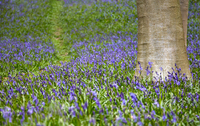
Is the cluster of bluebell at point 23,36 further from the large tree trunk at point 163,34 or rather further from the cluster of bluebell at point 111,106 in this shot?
the large tree trunk at point 163,34

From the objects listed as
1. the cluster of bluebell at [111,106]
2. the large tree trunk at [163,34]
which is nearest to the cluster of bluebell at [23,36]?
the cluster of bluebell at [111,106]

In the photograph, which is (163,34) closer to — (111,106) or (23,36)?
(111,106)

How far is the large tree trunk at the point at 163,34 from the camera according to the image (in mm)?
3268

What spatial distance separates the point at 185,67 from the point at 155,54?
66 cm

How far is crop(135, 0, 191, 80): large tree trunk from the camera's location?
3268 mm

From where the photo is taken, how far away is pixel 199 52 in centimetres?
536

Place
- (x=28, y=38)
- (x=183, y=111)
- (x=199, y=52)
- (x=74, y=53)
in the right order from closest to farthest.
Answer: (x=183, y=111) → (x=199, y=52) → (x=74, y=53) → (x=28, y=38)

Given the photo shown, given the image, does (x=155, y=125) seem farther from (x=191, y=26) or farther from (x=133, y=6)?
(x=133, y=6)

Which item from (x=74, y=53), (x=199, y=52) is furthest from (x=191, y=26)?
(x=74, y=53)

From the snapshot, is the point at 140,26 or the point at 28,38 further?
the point at 28,38

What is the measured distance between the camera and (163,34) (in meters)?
3.29

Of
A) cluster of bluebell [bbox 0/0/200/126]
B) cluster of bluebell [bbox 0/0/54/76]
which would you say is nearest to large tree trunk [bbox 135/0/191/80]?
cluster of bluebell [bbox 0/0/200/126]

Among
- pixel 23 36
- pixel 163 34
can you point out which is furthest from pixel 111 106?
pixel 23 36

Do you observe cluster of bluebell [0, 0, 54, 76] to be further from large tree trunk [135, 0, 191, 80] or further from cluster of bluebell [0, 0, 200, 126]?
large tree trunk [135, 0, 191, 80]
